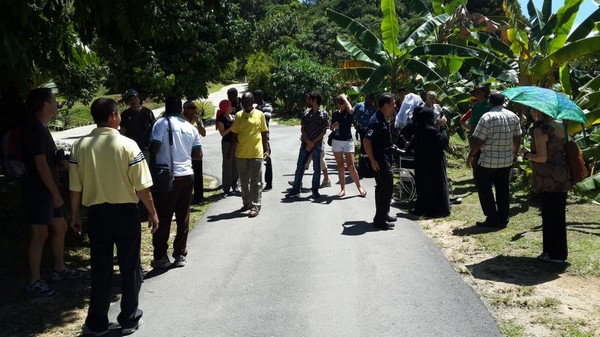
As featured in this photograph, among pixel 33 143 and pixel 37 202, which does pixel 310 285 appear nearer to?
pixel 37 202

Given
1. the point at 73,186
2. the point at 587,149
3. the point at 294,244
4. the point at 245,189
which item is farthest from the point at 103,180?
the point at 587,149

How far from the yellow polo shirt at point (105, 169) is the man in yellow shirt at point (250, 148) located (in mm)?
4347

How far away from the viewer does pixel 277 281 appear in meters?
6.34

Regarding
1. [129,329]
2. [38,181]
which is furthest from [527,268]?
[38,181]

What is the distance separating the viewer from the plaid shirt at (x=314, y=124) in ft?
34.5

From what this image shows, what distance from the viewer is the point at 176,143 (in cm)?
688

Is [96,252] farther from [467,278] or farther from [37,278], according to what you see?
[467,278]

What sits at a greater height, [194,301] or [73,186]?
[73,186]

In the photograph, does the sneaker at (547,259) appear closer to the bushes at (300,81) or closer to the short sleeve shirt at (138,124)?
the short sleeve shirt at (138,124)

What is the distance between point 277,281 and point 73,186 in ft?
7.52

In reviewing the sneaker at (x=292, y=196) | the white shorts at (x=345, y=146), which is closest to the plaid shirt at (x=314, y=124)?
the white shorts at (x=345, y=146)

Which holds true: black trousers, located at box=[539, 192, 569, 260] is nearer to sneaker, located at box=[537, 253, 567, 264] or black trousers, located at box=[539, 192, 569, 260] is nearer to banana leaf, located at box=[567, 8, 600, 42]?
sneaker, located at box=[537, 253, 567, 264]

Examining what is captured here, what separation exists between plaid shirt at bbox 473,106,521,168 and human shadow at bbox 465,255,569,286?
5.41ft

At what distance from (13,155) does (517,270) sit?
17.0 ft
